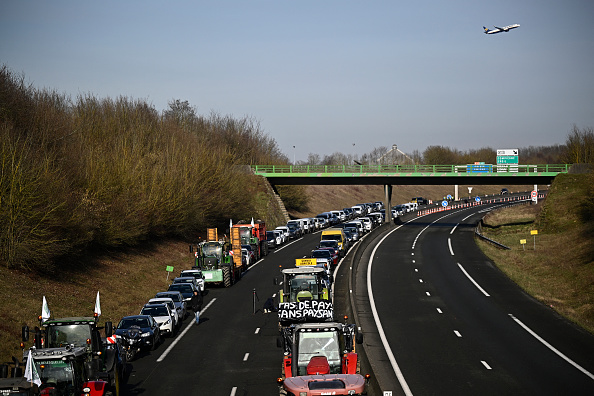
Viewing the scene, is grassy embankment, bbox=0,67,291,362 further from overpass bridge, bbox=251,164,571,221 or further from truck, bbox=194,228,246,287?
overpass bridge, bbox=251,164,571,221

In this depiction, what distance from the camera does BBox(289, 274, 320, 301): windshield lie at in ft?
91.6

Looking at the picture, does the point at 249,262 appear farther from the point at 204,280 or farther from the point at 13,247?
the point at 13,247

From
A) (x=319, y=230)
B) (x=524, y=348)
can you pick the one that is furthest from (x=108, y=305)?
(x=319, y=230)

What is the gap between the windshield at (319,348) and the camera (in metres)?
16.8

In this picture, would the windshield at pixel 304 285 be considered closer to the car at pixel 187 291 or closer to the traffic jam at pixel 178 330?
the traffic jam at pixel 178 330

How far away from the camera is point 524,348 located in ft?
84.8

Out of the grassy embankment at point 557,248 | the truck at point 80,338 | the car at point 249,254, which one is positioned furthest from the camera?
the car at point 249,254

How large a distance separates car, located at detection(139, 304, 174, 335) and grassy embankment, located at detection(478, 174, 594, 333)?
18643mm

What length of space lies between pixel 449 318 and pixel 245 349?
36.9 feet

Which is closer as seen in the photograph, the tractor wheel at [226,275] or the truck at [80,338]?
the truck at [80,338]

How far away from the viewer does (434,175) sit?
78.8 m

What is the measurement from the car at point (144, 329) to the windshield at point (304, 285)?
5724mm

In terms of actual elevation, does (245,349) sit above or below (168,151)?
below

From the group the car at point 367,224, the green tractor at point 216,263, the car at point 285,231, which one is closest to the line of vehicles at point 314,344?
the green tractor at point 216,263
